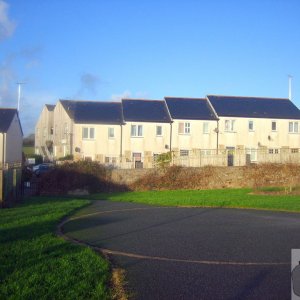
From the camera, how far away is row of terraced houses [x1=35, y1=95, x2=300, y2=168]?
162 ft

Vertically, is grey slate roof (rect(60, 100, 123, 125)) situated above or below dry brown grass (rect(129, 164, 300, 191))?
above

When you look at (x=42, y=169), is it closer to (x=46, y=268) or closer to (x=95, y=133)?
(x=95, y=133)

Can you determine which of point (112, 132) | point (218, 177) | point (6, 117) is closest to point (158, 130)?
point (112, 132)

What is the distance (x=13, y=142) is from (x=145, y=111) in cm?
1449

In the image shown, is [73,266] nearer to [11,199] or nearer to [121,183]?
[11,199]

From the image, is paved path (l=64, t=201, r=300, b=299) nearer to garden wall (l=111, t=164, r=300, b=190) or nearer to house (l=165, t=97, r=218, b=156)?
garden wall (l=111, t=164, r=300, b=190)

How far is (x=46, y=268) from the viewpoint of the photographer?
8.10m

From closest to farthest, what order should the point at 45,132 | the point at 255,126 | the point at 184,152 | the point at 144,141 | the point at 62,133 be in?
the point at 144,141 < the point at 184,152 < the point at 255,126 < the point at 62,133 < the point at 45,132

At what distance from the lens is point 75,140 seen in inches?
1951

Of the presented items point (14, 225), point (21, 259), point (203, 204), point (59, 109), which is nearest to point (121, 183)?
point (203, 204)

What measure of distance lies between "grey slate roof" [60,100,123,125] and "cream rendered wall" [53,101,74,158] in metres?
1.11

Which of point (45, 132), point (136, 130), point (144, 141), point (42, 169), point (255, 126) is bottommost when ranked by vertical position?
point (42, 169)

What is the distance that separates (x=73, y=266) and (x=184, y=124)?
42.7 meters

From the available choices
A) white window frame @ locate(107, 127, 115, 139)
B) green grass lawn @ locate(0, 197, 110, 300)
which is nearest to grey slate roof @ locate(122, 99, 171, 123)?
white window frame @ locate(107, 127, 115, 139)
